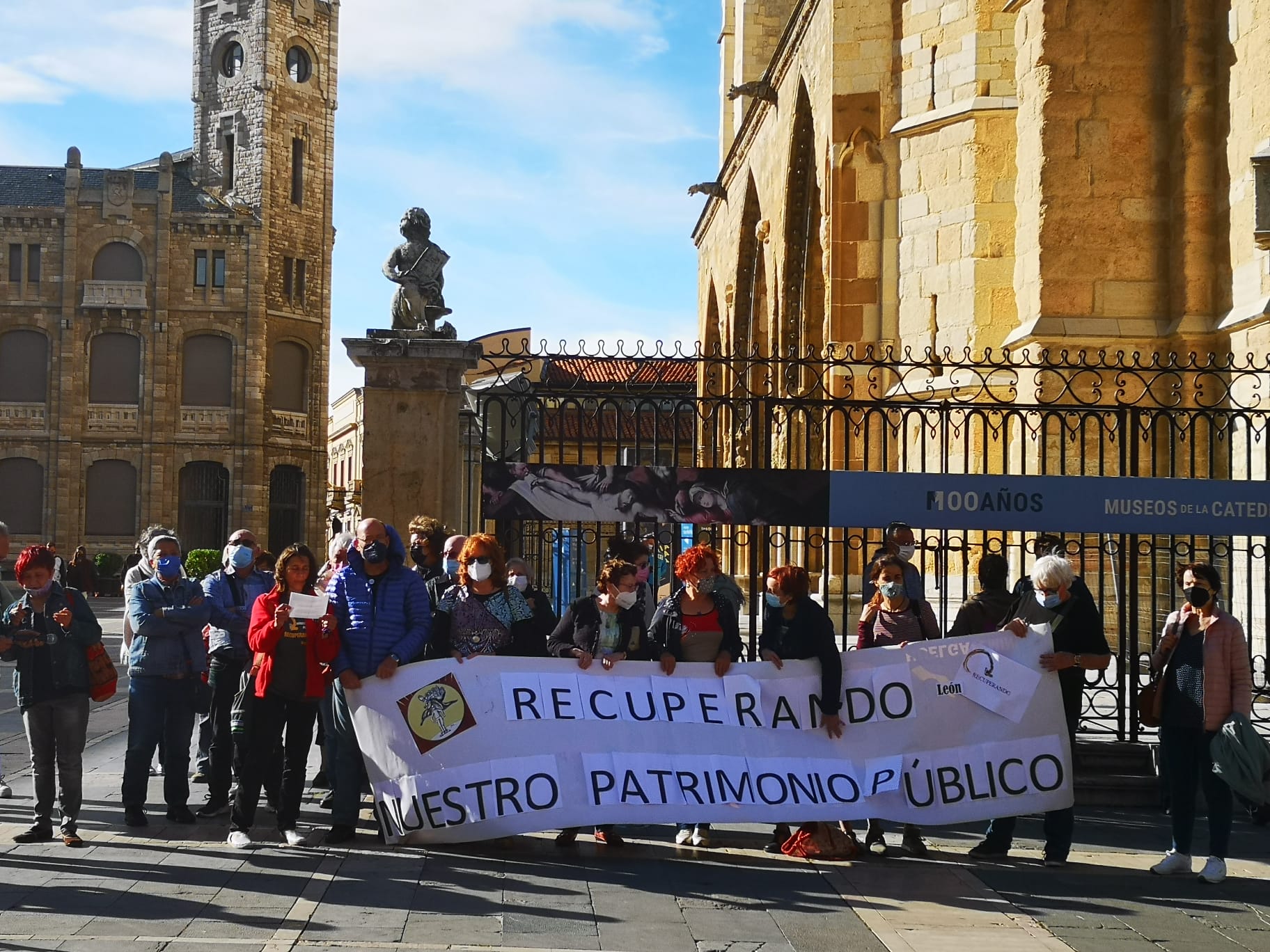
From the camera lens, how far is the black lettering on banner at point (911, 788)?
816 cm

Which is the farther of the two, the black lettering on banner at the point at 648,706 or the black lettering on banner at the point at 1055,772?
the black lettering on banner at the point at 648,706

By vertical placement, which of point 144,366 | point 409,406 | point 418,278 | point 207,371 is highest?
point 144,366

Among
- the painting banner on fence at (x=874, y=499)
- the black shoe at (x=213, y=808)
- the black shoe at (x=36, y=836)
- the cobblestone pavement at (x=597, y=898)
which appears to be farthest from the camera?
the painting banner on fence at (x=874, y=499)

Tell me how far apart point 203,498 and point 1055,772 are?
4759 cm

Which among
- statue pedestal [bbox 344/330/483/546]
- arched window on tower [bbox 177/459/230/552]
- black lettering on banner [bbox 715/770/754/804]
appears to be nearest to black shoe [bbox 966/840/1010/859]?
black lettering on banner [bbox 715/770/754/804]

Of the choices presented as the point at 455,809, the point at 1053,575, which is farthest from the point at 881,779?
the point at 455,809

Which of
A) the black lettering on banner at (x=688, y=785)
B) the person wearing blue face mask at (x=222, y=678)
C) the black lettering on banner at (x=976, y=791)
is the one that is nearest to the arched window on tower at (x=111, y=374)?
the person wearing blue face mask at (x=222, y=678)

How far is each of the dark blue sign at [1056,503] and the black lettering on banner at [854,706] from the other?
78.4 inches

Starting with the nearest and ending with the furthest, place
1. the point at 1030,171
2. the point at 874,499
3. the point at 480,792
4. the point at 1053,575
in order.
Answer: the point at 480,792, the point at 1053,575, the point at 874,499, the point at 1030,171

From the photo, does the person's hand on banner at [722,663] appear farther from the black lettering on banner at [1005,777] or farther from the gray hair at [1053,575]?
the gray hair at [1053,575]

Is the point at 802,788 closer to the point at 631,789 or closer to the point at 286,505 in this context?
the point at 631,789

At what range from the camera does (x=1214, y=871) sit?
7355mm

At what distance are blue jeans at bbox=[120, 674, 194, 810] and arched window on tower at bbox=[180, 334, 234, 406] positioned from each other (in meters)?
45.1

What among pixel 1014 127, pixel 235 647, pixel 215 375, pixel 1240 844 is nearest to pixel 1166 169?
pixel 1014 127
